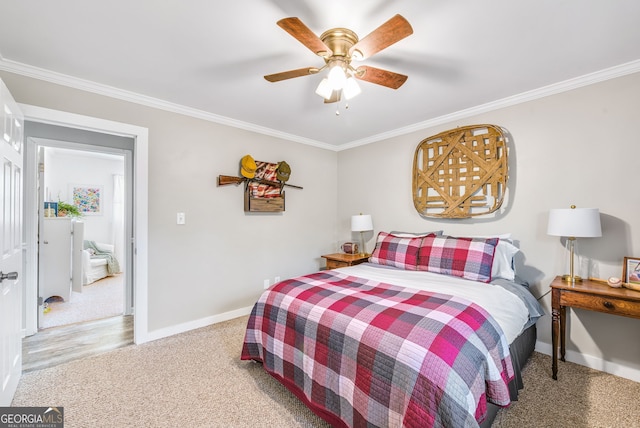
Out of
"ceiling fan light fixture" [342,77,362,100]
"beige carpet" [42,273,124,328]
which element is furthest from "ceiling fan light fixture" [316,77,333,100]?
"beige carpet" [42,273,124,328]

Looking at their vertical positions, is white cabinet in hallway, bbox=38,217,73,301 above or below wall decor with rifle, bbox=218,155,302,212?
below

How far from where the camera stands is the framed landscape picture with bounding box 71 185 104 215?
5707 mm

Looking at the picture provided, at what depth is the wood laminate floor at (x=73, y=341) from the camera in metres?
2.40

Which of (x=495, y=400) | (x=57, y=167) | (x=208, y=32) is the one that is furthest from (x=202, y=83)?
(x=57, y=167)

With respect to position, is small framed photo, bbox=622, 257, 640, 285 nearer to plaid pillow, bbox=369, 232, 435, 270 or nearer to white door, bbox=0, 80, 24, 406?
plaid pillow, bbox=369, 232, 435, 270

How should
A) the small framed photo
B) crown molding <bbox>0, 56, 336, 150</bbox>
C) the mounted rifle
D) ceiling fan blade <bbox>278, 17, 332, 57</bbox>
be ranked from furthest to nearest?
the mounted rifle
crown molding <bbox>0, 56, 336, 150</bbox>
the small framed photo
ceiling fan blade <bbox>278, 17, 332, 57</bbox>

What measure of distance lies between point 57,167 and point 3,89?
5.19 meters

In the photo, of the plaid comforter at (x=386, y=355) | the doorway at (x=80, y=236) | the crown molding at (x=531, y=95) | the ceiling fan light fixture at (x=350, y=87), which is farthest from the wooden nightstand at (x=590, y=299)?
the doorway at (x=80, y=236)

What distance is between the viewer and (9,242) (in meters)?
1.75

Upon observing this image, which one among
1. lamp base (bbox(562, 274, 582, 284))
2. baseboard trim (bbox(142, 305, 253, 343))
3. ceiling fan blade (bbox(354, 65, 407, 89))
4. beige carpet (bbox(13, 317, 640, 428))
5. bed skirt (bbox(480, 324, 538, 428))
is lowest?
beige carpet (bbox(13, 317, 640, 428))

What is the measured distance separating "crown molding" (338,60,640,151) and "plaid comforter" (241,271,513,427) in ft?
6.96

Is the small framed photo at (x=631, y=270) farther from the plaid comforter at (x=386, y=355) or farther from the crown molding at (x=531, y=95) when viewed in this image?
the crown molding at (x=531, y=95)

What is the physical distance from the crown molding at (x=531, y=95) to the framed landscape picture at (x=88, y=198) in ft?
20.0

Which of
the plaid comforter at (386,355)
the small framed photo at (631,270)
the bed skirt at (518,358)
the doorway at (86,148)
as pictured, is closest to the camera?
the plaid comforter at (386,355)
